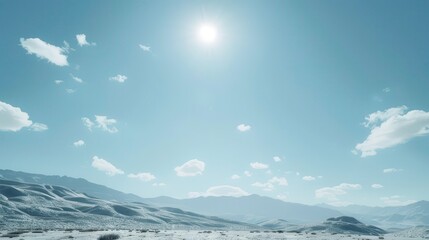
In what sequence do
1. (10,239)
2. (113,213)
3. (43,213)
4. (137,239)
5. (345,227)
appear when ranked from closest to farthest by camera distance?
(10,239) → (137,239) → (43,213) → (345,227) → (113,213)

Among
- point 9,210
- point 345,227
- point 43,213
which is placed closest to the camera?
point 9,210

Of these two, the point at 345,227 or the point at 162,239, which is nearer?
the point at 162,239

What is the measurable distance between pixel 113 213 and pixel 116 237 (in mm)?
149491

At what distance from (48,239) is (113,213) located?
497ft

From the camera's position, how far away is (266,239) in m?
64.2

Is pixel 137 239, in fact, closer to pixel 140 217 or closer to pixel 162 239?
pixel 162 239

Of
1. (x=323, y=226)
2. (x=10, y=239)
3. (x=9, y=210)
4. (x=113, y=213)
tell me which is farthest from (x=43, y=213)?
(x=323, y=226)

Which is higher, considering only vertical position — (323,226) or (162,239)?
(323,226)

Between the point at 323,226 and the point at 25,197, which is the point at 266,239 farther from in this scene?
the point at 25,197

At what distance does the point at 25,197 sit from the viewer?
190m

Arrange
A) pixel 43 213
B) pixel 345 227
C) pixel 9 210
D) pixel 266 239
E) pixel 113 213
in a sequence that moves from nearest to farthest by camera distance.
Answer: pixel 266 239
pixel 9 210
pixel 43 213
pixel 345 227
pixel 113 213

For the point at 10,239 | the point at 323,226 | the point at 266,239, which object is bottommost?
the point at 10,239

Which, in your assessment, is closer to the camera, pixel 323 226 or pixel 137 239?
pixel 137 239

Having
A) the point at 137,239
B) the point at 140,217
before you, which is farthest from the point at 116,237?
the point at 140,217
